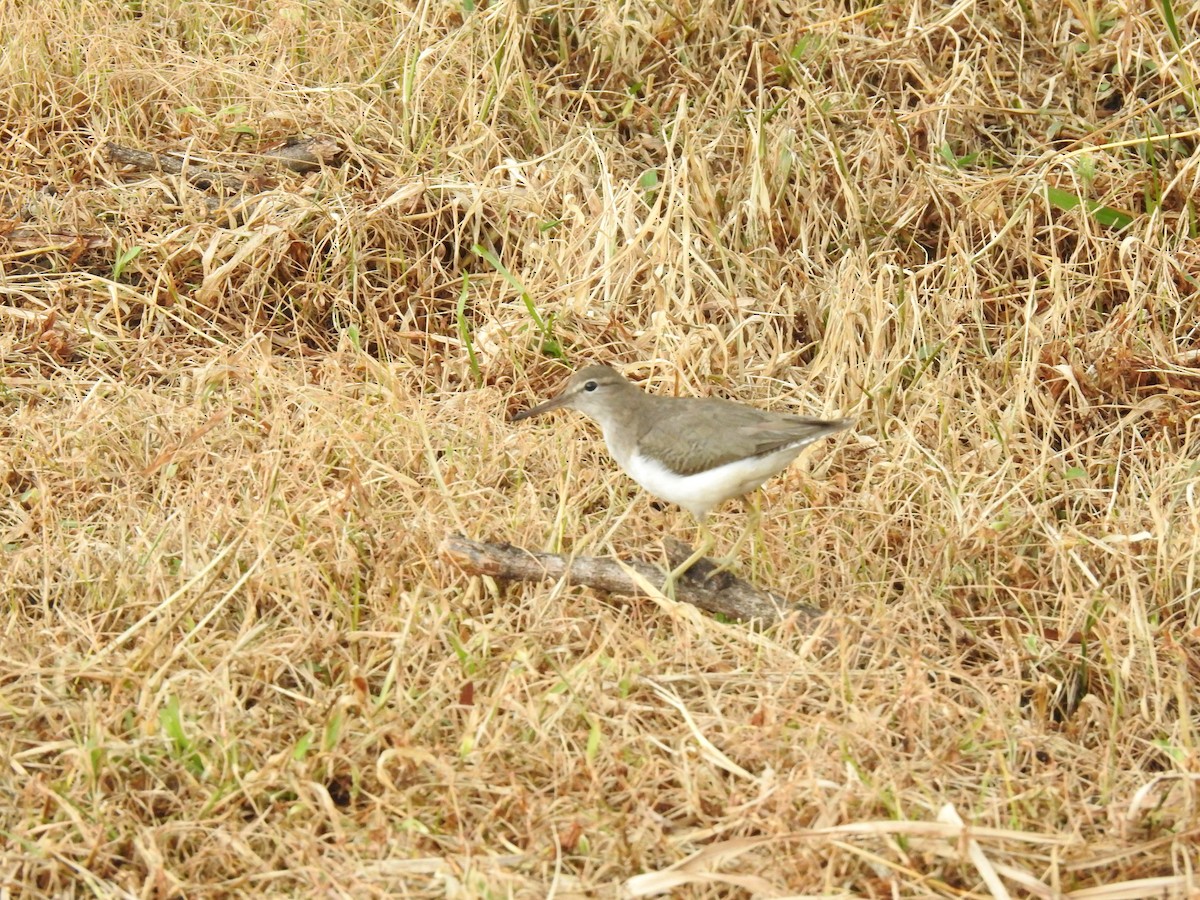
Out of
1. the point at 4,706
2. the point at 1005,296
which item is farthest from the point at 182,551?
the point at 1005,296

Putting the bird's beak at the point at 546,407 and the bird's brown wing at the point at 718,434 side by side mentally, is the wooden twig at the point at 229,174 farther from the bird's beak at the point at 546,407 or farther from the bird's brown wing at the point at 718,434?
the bird's brown wing at the point at 718,434

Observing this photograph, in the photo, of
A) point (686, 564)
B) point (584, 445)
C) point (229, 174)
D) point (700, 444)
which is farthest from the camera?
point (229, 174)

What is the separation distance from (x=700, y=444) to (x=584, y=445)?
2.64 ft

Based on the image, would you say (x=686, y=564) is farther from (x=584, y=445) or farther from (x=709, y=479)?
(x=584, y=445)

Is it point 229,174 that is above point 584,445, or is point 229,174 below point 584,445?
above

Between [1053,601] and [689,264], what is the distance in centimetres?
191

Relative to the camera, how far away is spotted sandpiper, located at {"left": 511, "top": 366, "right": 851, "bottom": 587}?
4352 mm

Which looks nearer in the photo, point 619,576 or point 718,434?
point 619,576

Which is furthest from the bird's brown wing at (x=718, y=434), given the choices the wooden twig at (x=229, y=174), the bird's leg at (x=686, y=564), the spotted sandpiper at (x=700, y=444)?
the wooden twig at (x=229, y=174)

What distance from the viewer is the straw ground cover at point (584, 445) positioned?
141 inches

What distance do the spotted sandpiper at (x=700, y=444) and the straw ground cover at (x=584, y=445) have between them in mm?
274

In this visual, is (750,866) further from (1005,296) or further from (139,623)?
(1005,296)

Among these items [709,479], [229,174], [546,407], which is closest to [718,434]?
[709,479]

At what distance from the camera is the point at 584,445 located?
17.0 feet
